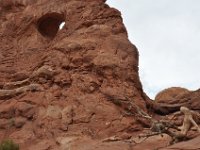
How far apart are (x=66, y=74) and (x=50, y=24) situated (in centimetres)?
552

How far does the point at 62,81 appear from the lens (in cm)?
2509

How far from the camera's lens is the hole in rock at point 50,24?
28.7m

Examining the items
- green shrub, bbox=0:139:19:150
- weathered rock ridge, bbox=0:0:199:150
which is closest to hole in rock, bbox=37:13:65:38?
weathered rock ridge, bbox=0:0:199:150

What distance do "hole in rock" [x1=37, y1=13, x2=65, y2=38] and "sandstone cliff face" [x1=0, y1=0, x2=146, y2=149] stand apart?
0.39 ft

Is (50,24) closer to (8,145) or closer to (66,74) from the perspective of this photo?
(66,74)

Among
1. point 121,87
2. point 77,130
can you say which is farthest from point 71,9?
point 77,130

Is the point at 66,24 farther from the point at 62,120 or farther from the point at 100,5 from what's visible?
the point at 62,120

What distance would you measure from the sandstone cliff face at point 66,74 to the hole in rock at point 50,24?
0.39 ft

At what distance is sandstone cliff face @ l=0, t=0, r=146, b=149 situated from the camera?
2344 centimetres

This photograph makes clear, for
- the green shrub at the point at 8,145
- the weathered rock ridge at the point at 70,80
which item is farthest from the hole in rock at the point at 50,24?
the green shrub at the point at 8,145

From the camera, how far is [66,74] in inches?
995

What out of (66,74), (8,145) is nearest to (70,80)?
(66,74)

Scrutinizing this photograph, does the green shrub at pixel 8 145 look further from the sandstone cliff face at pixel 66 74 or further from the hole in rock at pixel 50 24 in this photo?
the hole in rock at pixel 50 24

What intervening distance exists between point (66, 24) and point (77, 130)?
6.84 meters
